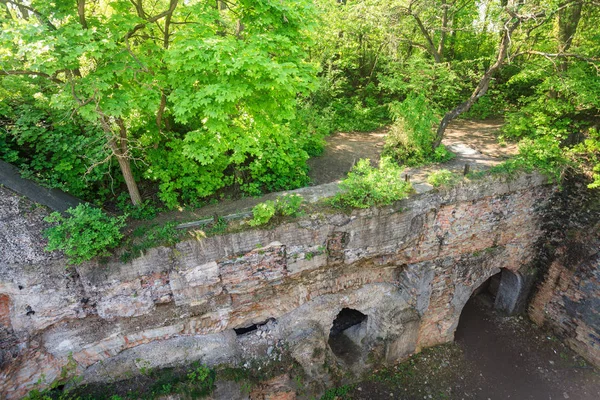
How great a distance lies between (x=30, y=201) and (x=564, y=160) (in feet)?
35.2

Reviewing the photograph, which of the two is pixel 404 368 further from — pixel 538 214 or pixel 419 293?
pixel 538 214

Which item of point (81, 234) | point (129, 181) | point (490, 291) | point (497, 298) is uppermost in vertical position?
point (129, 181)

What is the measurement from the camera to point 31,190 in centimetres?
550

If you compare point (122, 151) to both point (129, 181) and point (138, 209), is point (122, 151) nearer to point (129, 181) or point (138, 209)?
point (129, 181)

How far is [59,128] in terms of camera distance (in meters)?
6.20

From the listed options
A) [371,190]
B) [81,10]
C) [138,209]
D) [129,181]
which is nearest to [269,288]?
[371,190]

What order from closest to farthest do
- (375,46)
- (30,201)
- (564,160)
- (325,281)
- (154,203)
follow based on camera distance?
1. (30,201)
2. (154,203)
3. (325,281)
4. (564,160)
5. (375,46)

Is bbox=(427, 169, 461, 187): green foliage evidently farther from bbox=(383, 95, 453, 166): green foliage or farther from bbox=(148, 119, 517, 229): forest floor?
bbox=(383, 95, 453, 166): green foliage

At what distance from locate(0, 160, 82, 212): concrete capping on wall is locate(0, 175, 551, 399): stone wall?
0.63ft

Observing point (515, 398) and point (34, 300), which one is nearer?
point (34, 300)

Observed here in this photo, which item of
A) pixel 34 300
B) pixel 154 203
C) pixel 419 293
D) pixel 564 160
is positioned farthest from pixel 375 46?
pixel 34 300

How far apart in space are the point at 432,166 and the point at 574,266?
441cm

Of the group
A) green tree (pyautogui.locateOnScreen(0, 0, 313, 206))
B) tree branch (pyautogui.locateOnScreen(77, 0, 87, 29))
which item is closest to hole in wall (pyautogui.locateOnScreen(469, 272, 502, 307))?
green tree (pyautogui.locateOnScreen(0, 0, 313, 206))

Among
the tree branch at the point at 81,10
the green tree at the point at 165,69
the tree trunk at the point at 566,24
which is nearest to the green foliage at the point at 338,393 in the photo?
the green tree at the point at 165,69
